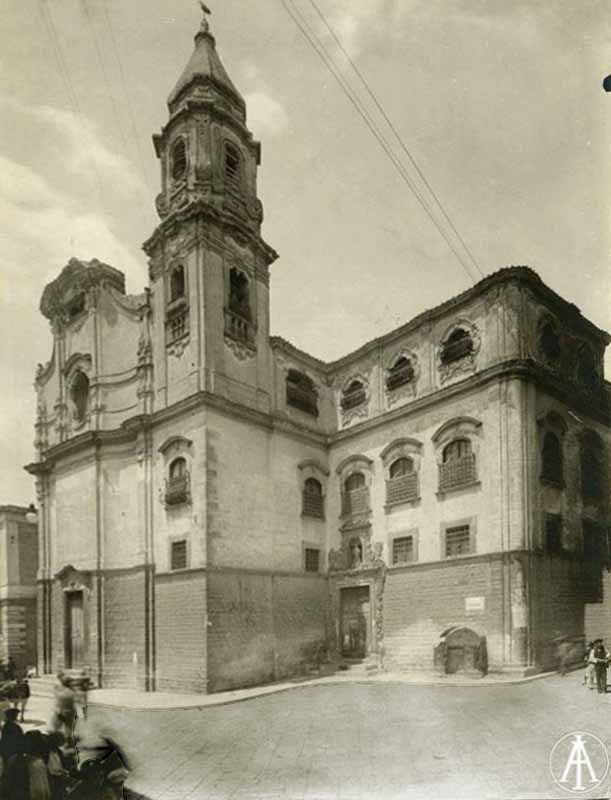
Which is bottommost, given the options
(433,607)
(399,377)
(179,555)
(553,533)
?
(433,607)

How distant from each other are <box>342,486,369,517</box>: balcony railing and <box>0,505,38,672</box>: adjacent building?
13.9 m

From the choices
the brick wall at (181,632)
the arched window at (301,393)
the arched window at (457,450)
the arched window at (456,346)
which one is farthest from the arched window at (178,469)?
the arched window at (456,346)

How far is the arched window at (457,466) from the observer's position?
18.5m

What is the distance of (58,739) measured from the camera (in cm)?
805

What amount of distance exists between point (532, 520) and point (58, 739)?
13.0m

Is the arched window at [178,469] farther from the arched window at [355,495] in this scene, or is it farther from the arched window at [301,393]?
the arched window at [355,495]

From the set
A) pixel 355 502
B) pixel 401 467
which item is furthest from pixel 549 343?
pixel 355 502

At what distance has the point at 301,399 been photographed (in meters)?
22.8

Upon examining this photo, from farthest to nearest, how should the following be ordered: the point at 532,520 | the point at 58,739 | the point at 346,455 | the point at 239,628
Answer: the point at 346,455 → the point at 239,628 → the point at 532,520 → the point at 58,739

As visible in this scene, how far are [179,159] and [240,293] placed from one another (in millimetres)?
5224

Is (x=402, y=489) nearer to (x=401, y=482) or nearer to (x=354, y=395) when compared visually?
(x=401, y=482)

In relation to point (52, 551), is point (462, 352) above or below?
above

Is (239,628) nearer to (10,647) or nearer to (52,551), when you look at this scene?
(52,551)

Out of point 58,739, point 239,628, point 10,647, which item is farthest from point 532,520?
point 10,647
